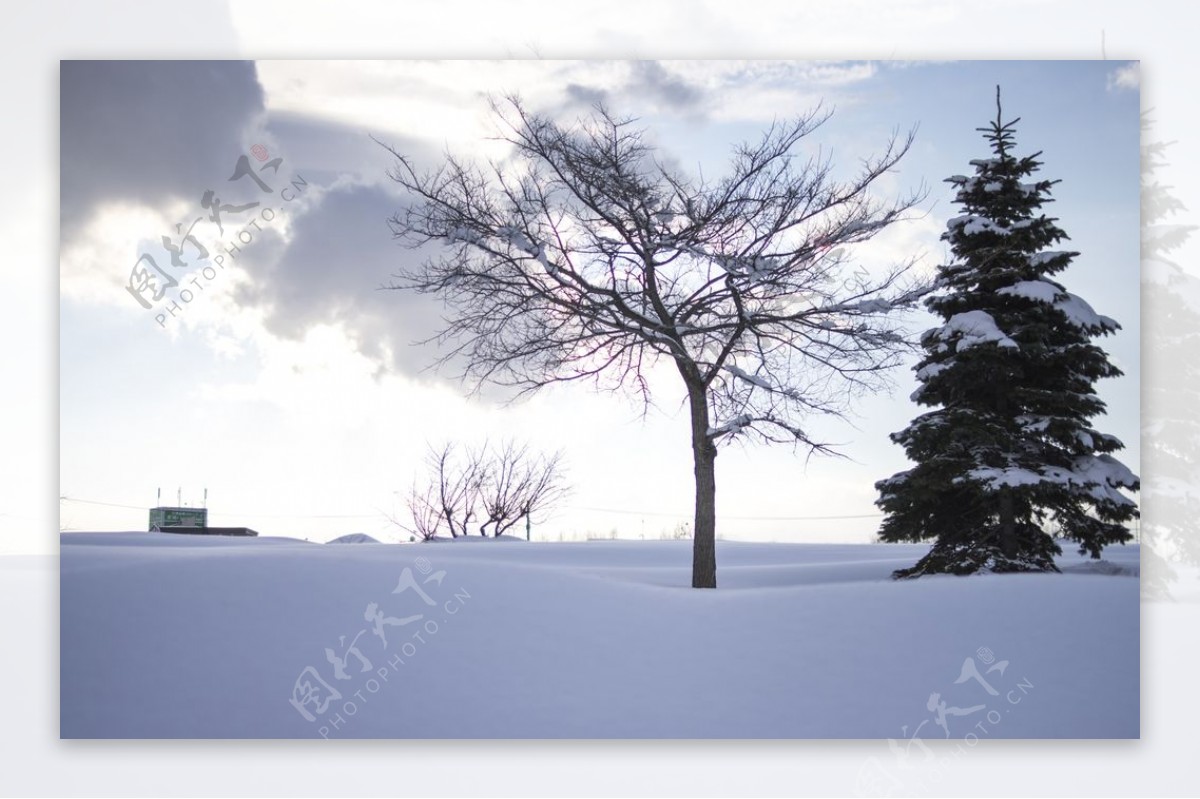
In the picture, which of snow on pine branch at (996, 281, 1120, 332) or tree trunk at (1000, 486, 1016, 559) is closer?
snow on pine branch at (996, 281, 1120, 332)

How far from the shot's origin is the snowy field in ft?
18.1

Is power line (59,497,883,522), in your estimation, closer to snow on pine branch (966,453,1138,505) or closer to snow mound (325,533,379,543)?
snow mound (325,533,379,543)

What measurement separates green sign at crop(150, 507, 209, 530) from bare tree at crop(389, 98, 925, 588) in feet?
6.06

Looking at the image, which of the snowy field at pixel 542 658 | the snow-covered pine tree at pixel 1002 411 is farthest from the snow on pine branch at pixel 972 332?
the snowy field at pixel 542 658

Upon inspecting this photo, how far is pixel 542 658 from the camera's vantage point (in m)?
5.63

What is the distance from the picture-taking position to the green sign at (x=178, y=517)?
5.85 meters

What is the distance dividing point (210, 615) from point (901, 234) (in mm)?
4955

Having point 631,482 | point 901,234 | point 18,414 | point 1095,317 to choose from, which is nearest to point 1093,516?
point 1095,317

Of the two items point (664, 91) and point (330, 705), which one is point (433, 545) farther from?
point (664, 91)

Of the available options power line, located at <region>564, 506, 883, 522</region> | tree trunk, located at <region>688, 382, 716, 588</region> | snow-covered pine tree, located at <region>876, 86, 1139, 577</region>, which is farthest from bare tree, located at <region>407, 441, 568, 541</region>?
snow-covered pine tree, located at <region>876, 86, 1139, 577</region>

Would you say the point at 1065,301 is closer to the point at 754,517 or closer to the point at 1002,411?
the point at 1002,411

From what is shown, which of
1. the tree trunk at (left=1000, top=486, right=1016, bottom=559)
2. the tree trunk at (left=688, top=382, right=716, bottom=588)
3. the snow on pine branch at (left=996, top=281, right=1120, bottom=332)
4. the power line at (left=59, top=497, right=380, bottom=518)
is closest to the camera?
the power line at (left=59, top=497, right=380, bottom=518)

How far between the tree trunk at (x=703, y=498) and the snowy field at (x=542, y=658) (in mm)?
896

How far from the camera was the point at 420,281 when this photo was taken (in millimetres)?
6324
